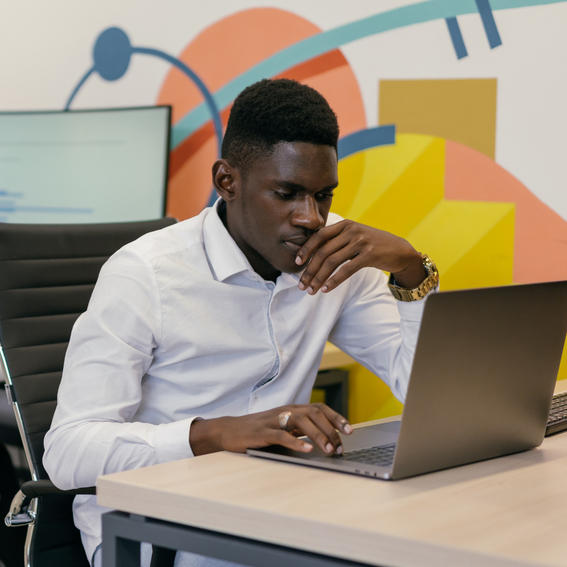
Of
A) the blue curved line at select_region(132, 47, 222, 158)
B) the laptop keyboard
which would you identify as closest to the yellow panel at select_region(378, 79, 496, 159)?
the blue curved line at select_region(132, 47, 222, 158)

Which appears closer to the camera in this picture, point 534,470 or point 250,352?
point 534,470

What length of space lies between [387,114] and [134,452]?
57.1 inches

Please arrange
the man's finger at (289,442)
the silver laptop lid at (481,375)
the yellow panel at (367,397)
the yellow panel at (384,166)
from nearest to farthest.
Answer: the silver laptop lid at (481,375) < the man's finger at (289,442) < the yellow panel at (384,166) < the yellow panel at (367,397)

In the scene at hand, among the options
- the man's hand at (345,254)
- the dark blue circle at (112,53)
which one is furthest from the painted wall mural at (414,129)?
the man's hand at (345,254)

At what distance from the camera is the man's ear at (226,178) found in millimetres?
1358

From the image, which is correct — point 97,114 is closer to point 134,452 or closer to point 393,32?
point 393,32

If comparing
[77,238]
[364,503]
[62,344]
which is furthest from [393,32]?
[364,503]

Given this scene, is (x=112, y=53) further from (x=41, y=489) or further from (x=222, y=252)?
(x=41, y=489)

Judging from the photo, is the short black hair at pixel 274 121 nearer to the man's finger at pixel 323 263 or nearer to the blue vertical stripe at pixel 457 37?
the man's finger at pixel 323 263

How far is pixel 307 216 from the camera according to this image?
1258 mm

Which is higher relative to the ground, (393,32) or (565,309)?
(393,32)

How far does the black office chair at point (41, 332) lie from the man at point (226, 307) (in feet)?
0.30

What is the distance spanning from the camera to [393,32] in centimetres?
215

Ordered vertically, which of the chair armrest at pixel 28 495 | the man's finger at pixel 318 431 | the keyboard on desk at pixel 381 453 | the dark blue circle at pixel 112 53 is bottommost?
the chair armrest at pixel 28 495
